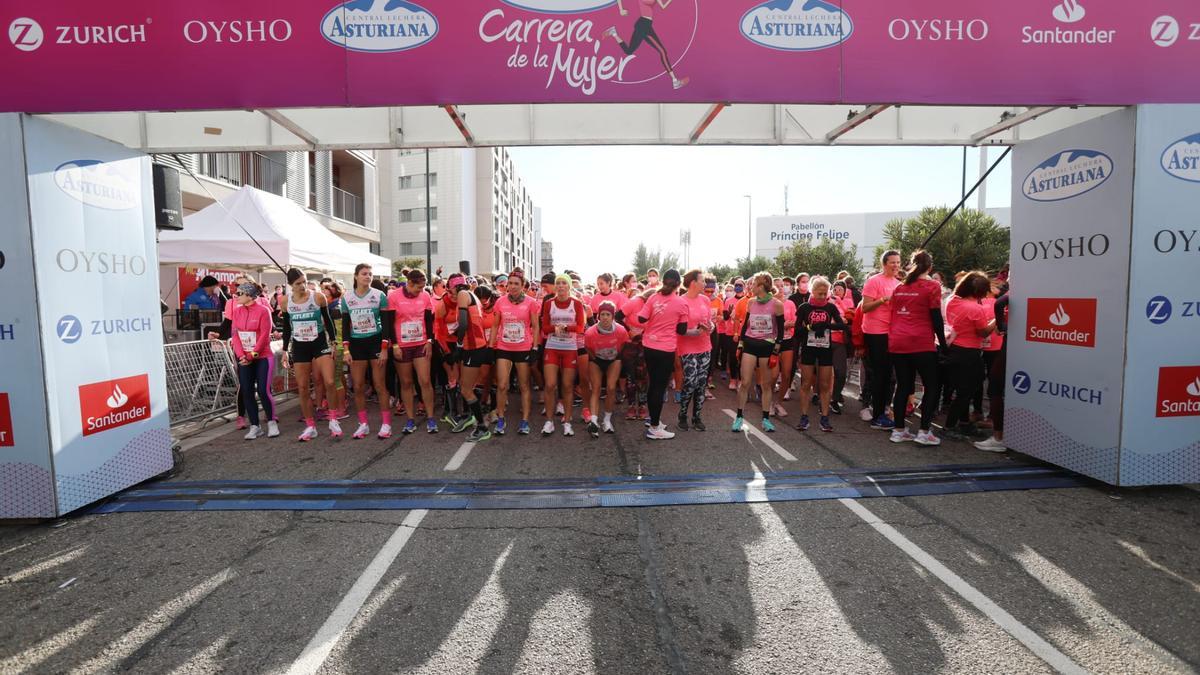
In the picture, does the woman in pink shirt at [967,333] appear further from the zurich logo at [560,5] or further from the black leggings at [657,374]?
the zurich logo at [560,5]

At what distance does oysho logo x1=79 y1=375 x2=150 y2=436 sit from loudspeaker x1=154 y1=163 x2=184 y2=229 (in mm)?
1742

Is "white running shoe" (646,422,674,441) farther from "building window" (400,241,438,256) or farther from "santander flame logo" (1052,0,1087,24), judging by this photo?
"building window" (400,241,438,256)

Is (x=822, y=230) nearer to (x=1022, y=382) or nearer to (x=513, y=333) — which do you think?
(x=1022, y=382)

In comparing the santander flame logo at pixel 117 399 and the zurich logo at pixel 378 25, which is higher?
the zurich logo at pixel 378 25

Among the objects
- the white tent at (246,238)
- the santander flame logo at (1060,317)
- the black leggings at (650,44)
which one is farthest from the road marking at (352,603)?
the white tent at (246,238)

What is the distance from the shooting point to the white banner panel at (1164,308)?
4.70m

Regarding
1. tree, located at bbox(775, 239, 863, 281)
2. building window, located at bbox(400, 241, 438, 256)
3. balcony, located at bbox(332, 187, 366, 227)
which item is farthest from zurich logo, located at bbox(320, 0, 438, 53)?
building window, located at bbox(400, 241, 438, 256)

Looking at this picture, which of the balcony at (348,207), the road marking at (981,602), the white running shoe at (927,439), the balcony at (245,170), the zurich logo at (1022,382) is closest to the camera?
the road marking at (981,602)

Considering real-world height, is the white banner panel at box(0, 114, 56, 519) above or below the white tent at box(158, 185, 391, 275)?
below

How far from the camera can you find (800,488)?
4969mm

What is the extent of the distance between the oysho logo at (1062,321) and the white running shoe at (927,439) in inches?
57.0

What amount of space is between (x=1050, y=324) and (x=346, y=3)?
7.33 metres

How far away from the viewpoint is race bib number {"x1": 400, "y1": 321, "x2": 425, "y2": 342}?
6871 millimetres

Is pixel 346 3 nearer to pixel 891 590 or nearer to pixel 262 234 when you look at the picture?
pixel 891 590
